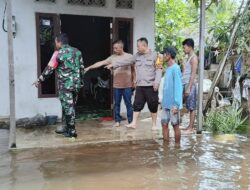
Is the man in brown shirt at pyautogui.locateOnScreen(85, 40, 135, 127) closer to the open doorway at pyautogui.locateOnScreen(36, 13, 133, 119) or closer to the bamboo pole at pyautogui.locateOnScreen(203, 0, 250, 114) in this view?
the open doorway at pyautogui.locateOnScreen(36, 13, 133, 119)

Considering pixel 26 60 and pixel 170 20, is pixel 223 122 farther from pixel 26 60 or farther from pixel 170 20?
pixel 170 20

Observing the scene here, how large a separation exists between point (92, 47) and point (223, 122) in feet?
19.5

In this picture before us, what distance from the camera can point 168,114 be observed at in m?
6.70

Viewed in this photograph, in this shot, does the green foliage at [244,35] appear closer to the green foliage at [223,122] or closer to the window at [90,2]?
the green foliage at [223,122]

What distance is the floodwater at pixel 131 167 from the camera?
4676mm

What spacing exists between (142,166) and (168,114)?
1.51 metres

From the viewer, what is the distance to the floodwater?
4.68 metres

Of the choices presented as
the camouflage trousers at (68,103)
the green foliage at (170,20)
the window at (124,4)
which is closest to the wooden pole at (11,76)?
the camouflage trousers at (68,103)

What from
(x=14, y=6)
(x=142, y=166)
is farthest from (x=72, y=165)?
(x=14, y=6)

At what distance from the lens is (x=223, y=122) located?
793 cm

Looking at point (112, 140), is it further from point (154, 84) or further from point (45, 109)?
point (45, 109)

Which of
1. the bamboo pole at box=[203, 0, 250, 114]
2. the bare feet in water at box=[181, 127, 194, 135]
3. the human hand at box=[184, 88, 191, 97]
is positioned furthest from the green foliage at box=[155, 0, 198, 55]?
the human hand at box=[184, 88, 191, 97]

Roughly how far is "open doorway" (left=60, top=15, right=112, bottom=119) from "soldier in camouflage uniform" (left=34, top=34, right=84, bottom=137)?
3.55 meters

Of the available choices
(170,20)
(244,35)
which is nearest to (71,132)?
(244,35)
